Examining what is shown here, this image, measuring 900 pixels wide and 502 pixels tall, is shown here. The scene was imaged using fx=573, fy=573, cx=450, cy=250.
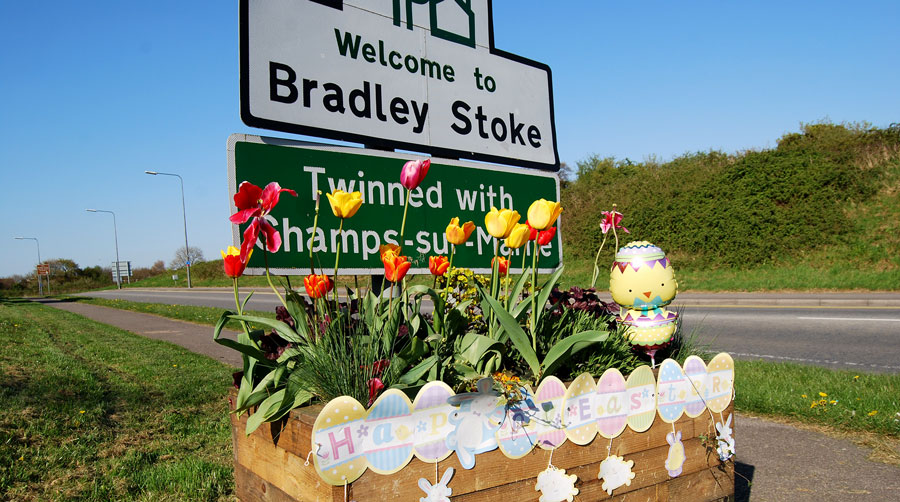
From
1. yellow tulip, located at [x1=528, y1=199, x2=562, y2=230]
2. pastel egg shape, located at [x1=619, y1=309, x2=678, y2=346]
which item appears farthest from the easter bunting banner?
yellow tulip, located at [x1=528, y1=199, x2=562, y2=230]

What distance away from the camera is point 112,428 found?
3.68 m

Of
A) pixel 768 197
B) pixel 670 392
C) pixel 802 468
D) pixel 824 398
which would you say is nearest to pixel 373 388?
pixel 670 392

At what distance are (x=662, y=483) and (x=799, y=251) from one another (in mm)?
16118

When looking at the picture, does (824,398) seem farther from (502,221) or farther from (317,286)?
(317,286)

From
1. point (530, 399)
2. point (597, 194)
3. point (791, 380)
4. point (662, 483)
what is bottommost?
point (791, 380)

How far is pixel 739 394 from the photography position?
4254mm

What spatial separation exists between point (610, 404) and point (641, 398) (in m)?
0.15

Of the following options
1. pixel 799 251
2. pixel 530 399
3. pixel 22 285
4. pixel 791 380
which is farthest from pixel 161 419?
pixel 22 285

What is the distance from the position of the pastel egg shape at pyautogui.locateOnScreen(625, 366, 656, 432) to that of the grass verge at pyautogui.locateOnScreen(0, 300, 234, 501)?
1863mm

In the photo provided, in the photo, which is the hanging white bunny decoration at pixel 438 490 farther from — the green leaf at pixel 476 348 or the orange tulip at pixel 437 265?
the orange tulip at pixel 437 265

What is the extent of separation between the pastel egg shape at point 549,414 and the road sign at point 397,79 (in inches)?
48.4

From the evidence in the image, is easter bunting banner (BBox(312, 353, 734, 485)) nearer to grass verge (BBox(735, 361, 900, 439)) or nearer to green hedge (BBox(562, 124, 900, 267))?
grass verge (BBox(735, 361, 900, 439))

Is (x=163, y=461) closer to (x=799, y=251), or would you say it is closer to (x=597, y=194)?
(x=799, y=251)

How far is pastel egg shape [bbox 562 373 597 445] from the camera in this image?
1.69m
